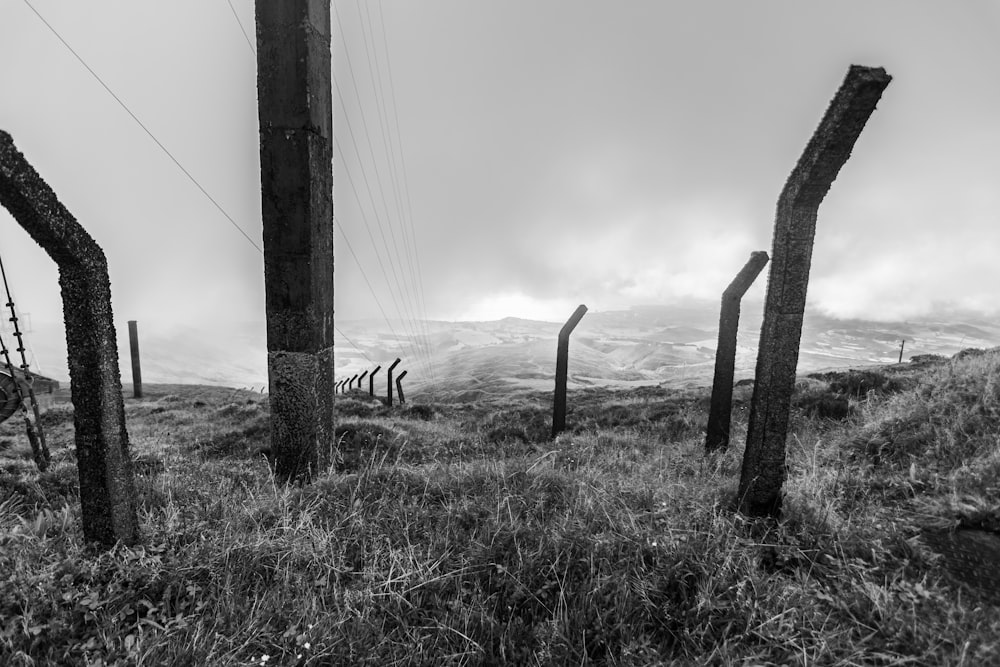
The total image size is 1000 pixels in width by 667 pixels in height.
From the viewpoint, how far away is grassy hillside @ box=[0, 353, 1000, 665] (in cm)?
213

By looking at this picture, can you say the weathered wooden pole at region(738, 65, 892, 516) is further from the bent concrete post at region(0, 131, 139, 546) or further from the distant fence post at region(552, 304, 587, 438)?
the distant fence post at region(552, 304, 587, 438)

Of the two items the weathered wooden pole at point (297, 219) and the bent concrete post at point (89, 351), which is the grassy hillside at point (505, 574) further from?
the weathered wooden pole at point (297, 219)

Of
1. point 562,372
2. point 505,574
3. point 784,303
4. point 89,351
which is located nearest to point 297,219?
point 89,351

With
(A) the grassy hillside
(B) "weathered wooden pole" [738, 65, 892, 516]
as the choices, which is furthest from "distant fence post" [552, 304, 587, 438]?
(B) "weathered wooden pole" [738, 65, 892, 516]

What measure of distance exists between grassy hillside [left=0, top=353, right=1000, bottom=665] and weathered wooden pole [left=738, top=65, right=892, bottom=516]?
28 cm

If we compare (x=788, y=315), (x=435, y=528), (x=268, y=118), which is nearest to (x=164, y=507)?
(x=435, y=528)

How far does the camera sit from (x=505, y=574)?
2.62m

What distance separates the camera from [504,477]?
3.68 meters

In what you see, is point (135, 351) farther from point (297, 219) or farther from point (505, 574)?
point (505, 574)

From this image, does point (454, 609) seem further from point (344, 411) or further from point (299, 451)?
point (344, 411)

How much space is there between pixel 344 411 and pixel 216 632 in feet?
46.8

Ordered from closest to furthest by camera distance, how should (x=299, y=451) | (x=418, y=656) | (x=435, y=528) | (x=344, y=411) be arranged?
(x=418, y=656)
(x=435, y=528)
(x=299, y=451)
(x=344, y=411)

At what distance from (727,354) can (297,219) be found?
5.69m

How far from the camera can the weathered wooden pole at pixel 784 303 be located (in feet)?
9.96
